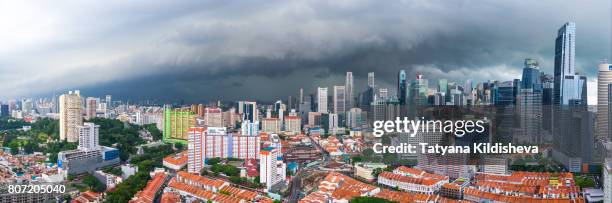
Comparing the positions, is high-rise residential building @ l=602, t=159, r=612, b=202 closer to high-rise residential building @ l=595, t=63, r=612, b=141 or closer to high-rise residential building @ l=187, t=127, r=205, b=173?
high-rise residential building @ l=595, t=63, r=612, b=141

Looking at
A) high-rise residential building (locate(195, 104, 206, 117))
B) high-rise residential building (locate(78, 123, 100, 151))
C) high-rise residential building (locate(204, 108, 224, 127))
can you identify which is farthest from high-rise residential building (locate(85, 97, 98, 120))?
high-rise residential building (locate(78, 123, 100, 151))

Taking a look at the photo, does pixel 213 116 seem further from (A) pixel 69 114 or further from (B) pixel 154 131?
(A) pixel 69 114

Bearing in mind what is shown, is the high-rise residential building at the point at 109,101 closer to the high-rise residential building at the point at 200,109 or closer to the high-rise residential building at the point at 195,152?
the high-rise residential building at the point at 200,109

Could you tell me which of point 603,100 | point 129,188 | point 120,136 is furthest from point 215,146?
point 603,100

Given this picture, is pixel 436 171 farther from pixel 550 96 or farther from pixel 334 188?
pixel 550 96

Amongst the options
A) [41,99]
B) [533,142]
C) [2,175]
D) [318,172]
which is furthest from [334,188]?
[41,99]

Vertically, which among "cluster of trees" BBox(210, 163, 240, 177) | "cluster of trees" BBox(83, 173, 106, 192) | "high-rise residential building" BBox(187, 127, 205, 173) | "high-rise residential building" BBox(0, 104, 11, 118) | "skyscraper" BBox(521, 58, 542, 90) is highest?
"skyscraper" BBox(521, 58, 542, 90)

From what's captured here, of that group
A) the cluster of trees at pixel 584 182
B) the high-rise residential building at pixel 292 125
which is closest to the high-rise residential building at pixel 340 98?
the high-rise residential building at pixel 292 125
